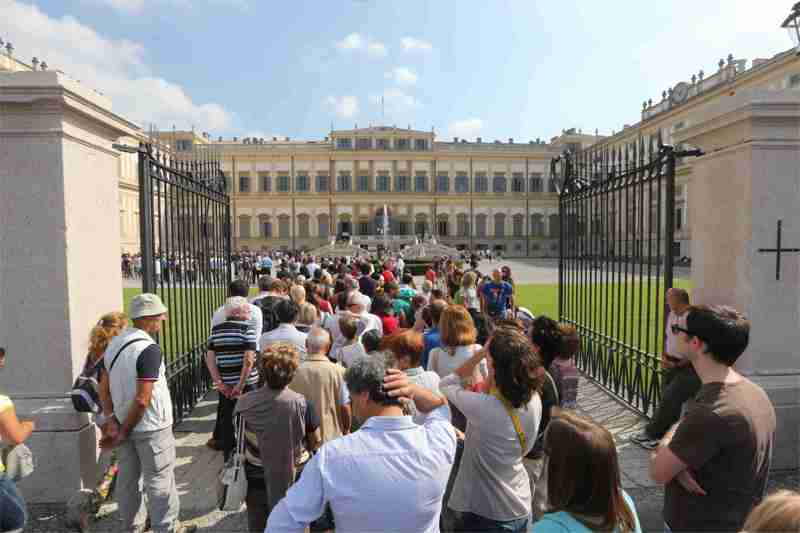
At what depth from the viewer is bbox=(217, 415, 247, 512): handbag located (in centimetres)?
238

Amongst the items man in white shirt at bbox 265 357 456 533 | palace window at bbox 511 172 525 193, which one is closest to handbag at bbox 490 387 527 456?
man in white shirt at bbox 265 357 456 533

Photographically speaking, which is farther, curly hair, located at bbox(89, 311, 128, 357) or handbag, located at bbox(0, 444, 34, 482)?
curly hair, located at bbox(89, 311, 128, 357)

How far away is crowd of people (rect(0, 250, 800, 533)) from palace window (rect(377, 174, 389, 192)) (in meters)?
48.7

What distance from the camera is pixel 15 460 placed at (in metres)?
2.32

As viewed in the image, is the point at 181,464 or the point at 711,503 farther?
the point at 181,464

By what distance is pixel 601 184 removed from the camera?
223 inches

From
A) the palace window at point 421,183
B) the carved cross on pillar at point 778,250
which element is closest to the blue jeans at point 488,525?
the carved cross on pillar at point 778,250

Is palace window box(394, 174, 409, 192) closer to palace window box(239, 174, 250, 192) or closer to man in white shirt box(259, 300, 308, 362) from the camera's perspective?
palace window box(239, 174, 250, 192)

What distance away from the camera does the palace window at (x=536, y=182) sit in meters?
51.0

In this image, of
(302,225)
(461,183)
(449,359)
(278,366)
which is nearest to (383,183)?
(461,183)

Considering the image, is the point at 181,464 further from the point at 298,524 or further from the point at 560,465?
the point at 560,465

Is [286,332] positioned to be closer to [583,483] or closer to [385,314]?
[385,314]

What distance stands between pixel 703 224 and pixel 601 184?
1.67 m

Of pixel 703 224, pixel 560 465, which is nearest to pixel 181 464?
pixel 560 465
